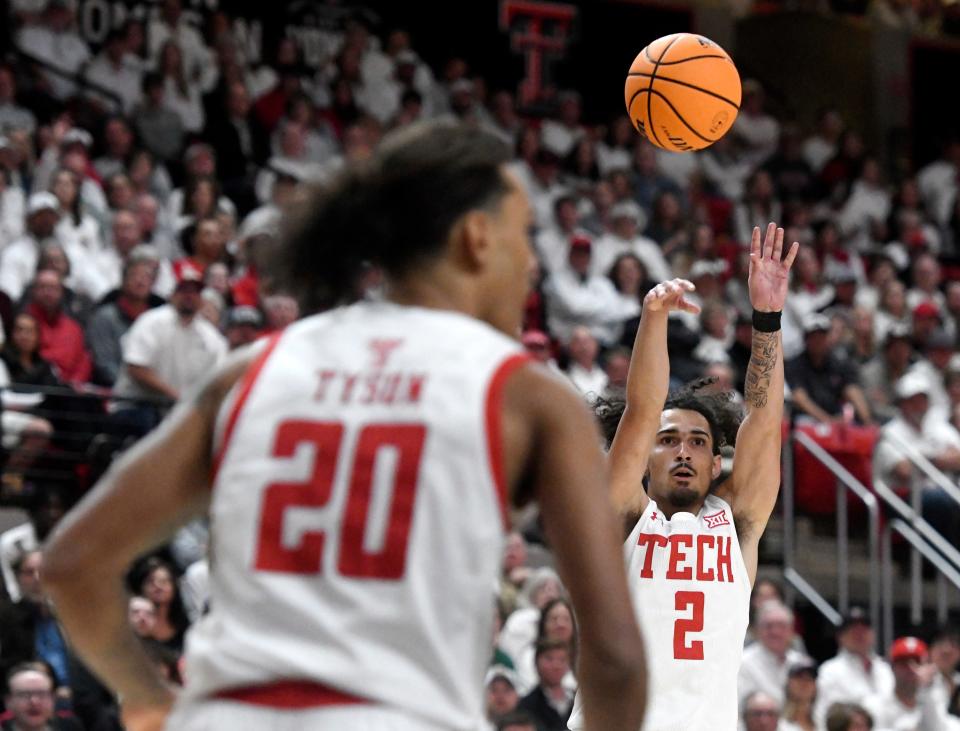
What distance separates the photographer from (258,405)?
8.29 ft

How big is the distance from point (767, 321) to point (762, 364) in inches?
5.4

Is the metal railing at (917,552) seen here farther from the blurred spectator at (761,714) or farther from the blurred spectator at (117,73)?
the blurred spectator at (117,73)

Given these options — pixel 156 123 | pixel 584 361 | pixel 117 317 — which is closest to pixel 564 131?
pixel 156 123

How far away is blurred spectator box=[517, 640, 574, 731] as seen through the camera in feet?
29.4

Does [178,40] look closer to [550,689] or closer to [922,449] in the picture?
[922,449]

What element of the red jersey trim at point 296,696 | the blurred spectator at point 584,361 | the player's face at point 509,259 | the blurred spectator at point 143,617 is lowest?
the blurred spectator at point 143,617

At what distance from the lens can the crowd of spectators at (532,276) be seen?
9.61m

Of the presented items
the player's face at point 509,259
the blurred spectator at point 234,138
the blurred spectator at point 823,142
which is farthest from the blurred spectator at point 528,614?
the blurred spectator at point 823,142

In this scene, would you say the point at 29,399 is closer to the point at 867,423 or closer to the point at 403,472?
the point at 867,423

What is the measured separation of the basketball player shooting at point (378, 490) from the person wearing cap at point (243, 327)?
789 cm

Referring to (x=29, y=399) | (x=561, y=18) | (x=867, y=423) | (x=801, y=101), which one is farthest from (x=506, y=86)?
(x=29, y=399)

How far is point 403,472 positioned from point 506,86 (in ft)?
52.3

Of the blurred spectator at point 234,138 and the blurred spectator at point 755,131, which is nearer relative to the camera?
the blurred spectator at point 234,138

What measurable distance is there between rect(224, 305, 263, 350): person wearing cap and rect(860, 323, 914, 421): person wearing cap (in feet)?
17.4
